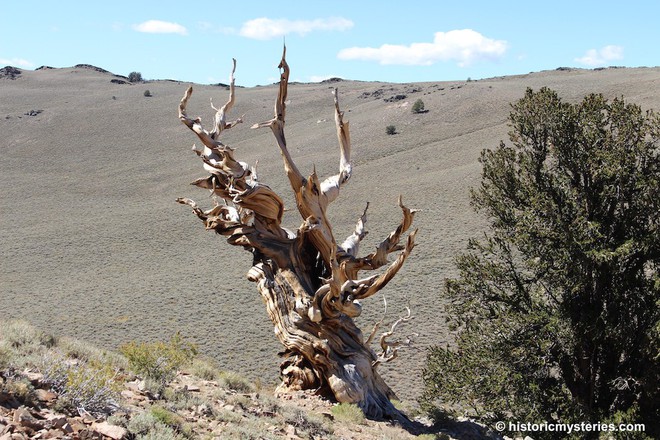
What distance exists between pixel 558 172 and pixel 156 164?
46.8 metres

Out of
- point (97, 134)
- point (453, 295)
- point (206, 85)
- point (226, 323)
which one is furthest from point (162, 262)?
point (206, 85)

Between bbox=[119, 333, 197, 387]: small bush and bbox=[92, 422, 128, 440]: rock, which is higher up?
bbox=[92, 422, 128, 440]: rock

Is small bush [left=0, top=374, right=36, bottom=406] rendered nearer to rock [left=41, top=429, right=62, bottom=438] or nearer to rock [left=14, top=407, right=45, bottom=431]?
rock [left=14, top=407, right=45, bottom=431]

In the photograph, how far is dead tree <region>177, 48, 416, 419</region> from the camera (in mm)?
8680

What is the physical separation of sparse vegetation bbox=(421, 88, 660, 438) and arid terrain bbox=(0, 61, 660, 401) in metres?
7.00

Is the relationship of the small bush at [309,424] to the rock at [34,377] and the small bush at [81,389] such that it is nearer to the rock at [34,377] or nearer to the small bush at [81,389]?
the small bush at [81,389]

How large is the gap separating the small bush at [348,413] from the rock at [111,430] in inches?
132

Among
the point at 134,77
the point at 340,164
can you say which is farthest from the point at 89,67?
the point at 340,164

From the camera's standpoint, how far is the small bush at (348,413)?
7785 mm

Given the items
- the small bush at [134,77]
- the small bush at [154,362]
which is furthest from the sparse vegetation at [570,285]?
the small bush at [134,77]

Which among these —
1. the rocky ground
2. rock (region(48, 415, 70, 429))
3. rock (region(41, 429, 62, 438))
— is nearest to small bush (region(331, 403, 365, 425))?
the rocky ground

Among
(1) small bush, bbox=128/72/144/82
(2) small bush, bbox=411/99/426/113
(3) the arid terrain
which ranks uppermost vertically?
(1) small bush, bbox=128/72/144/82

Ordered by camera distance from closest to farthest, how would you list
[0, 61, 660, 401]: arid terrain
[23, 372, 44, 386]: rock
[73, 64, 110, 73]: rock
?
[23, 372, 44, 386]: rock, [0, 61, 660, 401]: arid terrain, [73, 64, 110, 73]: rock

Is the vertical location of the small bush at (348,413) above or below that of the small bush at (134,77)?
below
